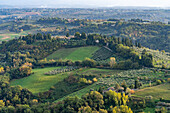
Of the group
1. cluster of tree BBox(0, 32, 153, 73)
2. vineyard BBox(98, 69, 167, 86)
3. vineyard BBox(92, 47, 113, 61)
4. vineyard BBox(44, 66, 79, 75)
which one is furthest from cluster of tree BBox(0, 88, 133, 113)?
vineyard BBox(92, 47, 113, 61)

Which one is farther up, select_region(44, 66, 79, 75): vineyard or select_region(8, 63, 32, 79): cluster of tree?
select_region(44, 66, 79, 75): vineyard

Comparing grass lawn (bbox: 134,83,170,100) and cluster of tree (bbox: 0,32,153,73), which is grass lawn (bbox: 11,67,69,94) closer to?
cluster of tree (bbox: 0,32,153,73)

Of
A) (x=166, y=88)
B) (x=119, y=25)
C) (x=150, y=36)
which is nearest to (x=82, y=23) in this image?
(x=119, y=25)

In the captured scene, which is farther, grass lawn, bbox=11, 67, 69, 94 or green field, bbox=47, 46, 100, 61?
green field, bbox=47, 46, 100, 61

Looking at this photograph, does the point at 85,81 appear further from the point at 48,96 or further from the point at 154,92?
the point at 154,92

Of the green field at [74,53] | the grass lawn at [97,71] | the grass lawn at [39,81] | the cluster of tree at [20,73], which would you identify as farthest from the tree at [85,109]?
the green field at [74,53]

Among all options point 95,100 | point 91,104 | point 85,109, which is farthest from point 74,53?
point 85,109

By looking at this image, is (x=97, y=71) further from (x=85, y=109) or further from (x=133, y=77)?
(x=85, y=109)
